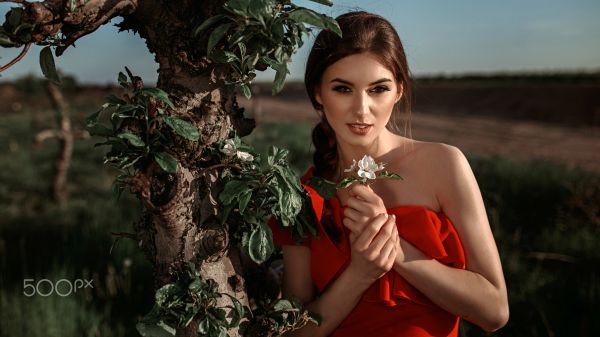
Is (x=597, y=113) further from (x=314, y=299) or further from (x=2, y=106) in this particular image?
(x=2, y=106)

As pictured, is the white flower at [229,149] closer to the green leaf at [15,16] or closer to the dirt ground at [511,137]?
the green leaf at [15,16]

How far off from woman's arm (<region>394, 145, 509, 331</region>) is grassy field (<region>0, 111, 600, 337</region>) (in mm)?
1733

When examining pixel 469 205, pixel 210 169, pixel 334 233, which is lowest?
pixel 334 233

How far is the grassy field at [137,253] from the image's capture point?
3.62 m

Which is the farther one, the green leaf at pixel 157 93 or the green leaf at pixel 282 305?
the green leaf at pixel 282 305

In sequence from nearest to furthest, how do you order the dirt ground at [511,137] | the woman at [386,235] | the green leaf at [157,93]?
the green leaf at [157,93]
the woman at [386,235]
the dirt ground at [511,137]

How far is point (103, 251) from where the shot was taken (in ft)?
15.2

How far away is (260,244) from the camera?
1.70 meters

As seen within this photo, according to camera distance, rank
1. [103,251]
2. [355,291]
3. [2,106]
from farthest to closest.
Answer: [2,106], [103,251], [355,291]

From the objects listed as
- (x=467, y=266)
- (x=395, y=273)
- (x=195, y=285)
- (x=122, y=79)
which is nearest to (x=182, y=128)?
(x=122, y=79)

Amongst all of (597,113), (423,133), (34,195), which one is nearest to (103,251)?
(34,195)

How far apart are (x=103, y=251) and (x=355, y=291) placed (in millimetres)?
3297

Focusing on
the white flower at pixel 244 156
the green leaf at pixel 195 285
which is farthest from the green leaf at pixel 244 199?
the green leaf at pixel 195 285

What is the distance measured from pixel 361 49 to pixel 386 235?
0.66 meters
